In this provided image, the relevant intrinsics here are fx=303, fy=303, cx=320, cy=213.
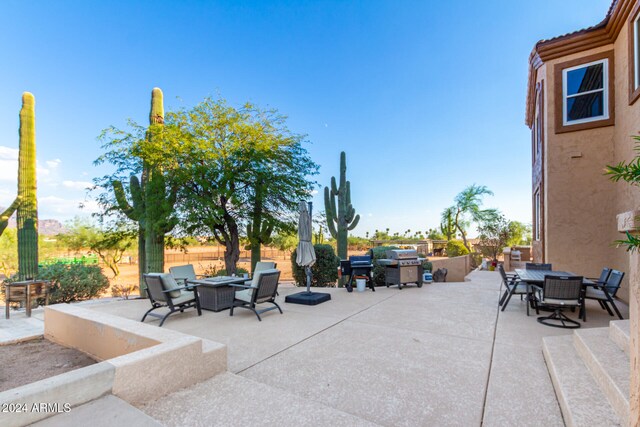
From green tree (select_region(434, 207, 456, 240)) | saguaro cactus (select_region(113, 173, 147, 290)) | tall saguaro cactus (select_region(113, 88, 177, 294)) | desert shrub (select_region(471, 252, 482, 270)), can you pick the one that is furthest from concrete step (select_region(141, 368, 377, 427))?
green tree (select_region(434, 207, 456, 240))

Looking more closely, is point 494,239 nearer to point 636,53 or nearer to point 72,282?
point 636,53

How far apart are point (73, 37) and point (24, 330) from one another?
10.3m

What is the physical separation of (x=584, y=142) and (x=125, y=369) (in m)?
9.82

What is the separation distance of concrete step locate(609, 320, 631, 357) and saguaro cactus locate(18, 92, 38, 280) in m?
13.2

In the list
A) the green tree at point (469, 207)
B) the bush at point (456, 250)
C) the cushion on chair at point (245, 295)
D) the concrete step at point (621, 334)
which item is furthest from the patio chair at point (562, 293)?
the green tree at point (469, 207)

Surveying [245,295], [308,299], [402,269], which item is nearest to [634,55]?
[402,269]

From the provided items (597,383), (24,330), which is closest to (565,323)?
(597,383)

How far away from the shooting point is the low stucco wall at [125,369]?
7.05 feet

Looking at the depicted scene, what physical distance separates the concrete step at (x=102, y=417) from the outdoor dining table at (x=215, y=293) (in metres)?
3.72

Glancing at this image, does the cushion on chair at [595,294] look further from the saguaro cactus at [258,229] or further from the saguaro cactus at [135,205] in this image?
the saguaro cactus at [135,205]

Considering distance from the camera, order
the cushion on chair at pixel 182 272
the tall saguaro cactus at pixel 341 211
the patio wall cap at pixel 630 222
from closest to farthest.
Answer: the patio wall cap at pixel 630 222 < the cushion on chair at pixel 182 272 < the tall saguaro cactus at pixel 341 211

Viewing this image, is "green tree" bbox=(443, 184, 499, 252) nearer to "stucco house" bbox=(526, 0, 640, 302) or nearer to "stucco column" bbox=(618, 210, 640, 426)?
"stucco house" bbox=(526, 0, 640, 302)

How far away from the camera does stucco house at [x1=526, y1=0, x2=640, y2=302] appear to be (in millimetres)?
6887

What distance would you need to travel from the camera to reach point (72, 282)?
8.70 metres
